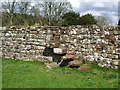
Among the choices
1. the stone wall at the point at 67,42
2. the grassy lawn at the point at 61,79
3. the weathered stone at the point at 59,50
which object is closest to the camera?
the grassy lawn at the point at 61,79

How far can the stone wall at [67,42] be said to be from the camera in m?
5.93

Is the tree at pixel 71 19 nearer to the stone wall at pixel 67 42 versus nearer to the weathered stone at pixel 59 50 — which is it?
the stone wall at pixel 67 42

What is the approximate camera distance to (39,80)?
15.0ft

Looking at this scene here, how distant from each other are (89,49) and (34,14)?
788 inches

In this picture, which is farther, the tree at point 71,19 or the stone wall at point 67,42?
the tree at point 71,19

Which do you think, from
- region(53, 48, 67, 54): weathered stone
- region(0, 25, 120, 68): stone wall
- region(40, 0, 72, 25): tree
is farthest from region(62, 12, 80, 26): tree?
region(53, 48, 67, 54): weathered stone

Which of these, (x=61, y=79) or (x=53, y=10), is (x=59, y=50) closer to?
(x=61, y=79)

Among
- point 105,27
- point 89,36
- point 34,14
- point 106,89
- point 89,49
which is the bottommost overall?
point 106,89

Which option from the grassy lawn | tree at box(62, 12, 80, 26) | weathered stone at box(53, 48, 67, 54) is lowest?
the grassy lawn

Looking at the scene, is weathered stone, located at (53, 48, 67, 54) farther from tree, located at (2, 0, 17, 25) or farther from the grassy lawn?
tree, located at (2, 0, 17, 25)

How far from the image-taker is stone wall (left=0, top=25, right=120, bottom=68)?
5.93 m

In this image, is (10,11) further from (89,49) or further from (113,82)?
(113,82)

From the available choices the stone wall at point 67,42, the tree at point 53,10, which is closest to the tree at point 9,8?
the tree at point 53,10

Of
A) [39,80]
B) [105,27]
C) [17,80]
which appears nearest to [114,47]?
[105,27]
